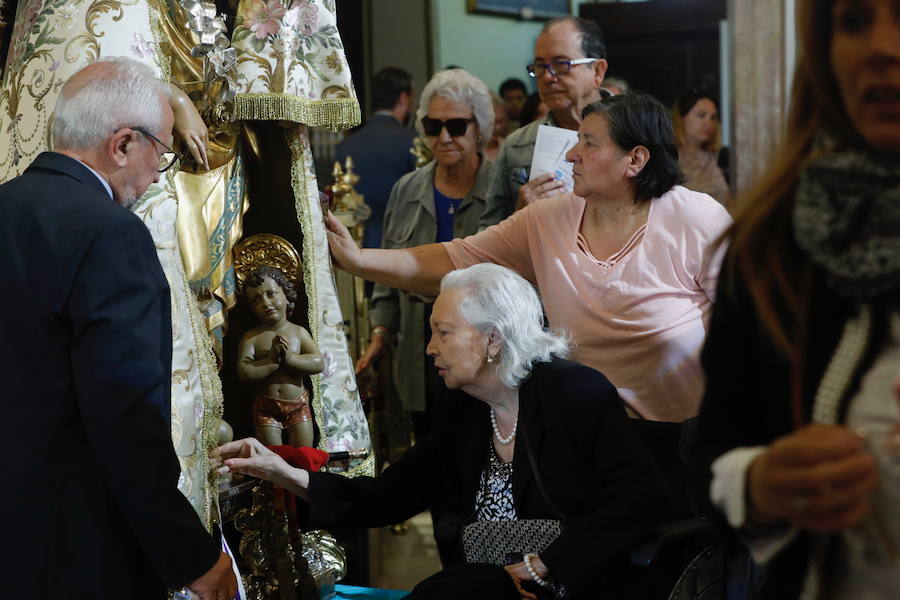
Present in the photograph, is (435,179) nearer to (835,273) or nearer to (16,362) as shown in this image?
(16,362)

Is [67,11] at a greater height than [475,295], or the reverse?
[67,11]

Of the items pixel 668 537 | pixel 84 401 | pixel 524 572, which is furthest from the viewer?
pixel 524 572

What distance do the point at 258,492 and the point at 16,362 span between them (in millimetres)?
1004

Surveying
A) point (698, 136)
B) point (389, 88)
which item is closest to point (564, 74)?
point (698, 136)

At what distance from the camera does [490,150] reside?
18.3ft

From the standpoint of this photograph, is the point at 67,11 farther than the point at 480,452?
No

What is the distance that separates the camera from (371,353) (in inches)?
168

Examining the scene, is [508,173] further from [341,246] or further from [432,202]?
[341,246]

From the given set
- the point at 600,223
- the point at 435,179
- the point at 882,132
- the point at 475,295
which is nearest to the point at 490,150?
the point at 435,179

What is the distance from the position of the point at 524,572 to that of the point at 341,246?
105cm

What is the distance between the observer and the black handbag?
2469 millimetres

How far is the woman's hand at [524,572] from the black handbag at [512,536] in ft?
0.13

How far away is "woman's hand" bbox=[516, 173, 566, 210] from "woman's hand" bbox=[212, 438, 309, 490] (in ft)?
3.67

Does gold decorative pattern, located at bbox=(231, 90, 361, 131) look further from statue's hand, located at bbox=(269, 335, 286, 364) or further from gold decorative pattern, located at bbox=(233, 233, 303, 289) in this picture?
statue's hand, located at bbox=(269, 335, 286, 364)
